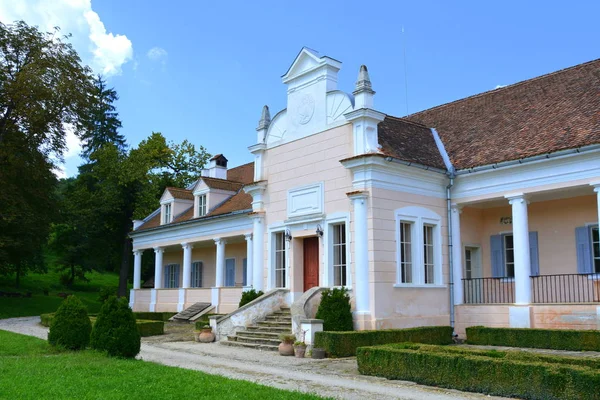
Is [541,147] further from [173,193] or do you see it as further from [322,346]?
[173,193]

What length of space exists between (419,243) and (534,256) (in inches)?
155

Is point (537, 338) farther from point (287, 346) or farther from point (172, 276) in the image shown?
point (172, 276)

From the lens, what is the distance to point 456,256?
734 inches

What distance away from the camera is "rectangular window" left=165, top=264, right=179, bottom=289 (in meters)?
34.5

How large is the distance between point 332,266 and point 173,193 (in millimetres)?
16867

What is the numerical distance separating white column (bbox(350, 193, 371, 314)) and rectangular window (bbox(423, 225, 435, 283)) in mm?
2596

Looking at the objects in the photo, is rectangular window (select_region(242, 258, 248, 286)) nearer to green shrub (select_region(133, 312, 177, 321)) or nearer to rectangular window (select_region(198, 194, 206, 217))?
rectangular window (select_region(198, 194, 206, 217))

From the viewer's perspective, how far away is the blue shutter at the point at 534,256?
1861 centimetres

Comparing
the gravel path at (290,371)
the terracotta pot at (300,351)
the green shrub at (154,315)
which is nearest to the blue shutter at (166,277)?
the green shrub at (154,315)

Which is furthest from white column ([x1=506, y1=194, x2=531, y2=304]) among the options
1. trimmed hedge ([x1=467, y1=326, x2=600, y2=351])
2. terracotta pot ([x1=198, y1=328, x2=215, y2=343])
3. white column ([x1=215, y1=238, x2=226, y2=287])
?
white column ([x1=215, y1=238, x2=226, y2=287])

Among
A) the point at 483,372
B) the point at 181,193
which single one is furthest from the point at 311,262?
the point at 181,193

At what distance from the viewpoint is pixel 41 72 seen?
28656mm

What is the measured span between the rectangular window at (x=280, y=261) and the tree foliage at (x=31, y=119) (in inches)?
602

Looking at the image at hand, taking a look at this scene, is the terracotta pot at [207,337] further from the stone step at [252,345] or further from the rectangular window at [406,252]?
A: the rectangular window at [406,252]
